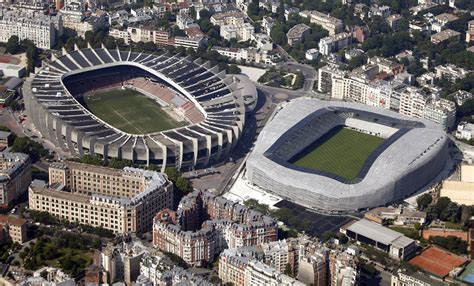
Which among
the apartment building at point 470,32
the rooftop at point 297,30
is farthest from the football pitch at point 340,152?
the apartment building at point 470,32

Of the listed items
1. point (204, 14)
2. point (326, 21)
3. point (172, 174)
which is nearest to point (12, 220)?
point (172, 174)

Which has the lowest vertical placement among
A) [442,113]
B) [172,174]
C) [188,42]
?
[172,174]

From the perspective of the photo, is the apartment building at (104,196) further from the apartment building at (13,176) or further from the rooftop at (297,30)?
the rooftop at (297,30)

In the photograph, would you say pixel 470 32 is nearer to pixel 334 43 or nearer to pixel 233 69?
pixel 334 43

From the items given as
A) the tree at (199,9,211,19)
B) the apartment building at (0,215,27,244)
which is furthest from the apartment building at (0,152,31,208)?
the tree at (199,9,211,19)

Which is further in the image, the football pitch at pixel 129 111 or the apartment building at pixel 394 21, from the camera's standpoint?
the apartment building at pixel 394 21

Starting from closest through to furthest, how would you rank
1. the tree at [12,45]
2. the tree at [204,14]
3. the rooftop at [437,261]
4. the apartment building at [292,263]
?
the apartment building at [292,263]
the rooftop at [437,261]
the tree at [12,45]
the tree at [204,14]
